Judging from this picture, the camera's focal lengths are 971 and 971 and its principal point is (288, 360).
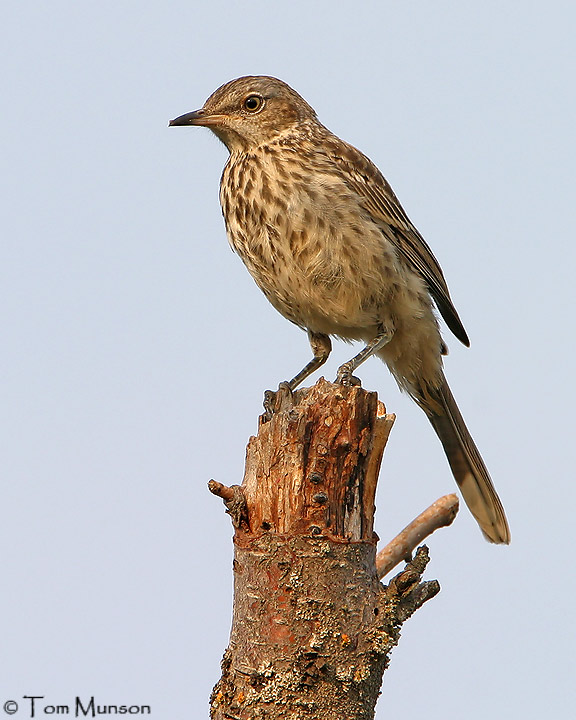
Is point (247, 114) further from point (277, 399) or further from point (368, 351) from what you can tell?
point (277, 399)

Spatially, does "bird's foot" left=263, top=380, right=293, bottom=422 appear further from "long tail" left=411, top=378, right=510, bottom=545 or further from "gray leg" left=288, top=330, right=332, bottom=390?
"long tail" left=411, top=378, right=510, bottom=545

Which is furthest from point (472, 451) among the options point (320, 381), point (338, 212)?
point (320, 381)

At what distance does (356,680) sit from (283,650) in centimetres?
33

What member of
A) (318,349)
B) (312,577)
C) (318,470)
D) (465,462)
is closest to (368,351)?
(318,349)

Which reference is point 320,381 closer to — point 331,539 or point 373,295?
point 331,539

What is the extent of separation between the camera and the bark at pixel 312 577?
4.12m

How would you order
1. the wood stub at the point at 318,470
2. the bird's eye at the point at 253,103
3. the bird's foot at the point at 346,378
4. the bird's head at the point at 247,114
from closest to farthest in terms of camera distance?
the wood stub at the point at 318,470
the bird's foot at the point at 346,378
the bird's head at the point at 247,114
the bird's eye at the point at 253,103

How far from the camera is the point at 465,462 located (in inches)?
284

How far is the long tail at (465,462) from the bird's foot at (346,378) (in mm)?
1512

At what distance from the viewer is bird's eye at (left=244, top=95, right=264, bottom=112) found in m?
6.80

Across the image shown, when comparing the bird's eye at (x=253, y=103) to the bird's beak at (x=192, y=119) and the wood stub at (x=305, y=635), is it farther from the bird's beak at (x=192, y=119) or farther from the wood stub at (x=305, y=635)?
the wood stub at (x=305, y=635)

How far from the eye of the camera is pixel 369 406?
460 centimetres

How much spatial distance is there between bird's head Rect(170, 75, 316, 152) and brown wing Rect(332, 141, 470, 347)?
452mm

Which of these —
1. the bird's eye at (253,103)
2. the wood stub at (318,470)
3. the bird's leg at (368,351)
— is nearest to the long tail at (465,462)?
the bird's leg at (368,351)
